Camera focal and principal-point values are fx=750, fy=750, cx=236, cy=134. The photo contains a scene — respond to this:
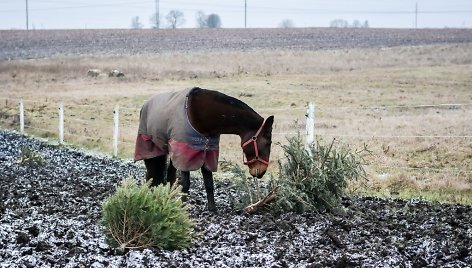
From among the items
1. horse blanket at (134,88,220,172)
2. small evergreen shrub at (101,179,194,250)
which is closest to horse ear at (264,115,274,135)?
horse blanket at (134,88,220,172)

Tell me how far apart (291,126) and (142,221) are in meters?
15.2

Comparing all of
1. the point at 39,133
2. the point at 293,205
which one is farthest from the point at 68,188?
the point at 39,133

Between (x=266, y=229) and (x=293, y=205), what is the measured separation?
1.12 m

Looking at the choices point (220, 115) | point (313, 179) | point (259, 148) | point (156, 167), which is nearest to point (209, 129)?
point (220, 115)

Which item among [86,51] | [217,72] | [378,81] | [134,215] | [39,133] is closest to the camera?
[134,215]

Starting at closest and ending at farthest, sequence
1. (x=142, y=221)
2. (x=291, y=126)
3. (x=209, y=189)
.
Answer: (x=142, y=221) → (x=209, y=189) → (x=291, y=126)

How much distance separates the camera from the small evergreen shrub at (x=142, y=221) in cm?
716

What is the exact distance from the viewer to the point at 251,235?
25.6 feet

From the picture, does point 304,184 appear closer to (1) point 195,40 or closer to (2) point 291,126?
(2) point 291,126

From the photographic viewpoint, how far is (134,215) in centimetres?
720

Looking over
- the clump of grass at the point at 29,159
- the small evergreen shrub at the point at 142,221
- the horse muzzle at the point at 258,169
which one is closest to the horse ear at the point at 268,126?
the horse muzzle at the point at 258,169

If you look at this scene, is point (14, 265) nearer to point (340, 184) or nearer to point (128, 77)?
point (340, 184)

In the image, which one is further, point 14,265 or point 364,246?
point 364,246

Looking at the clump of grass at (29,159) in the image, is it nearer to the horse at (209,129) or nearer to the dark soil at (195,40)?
the horse at (209,129)
